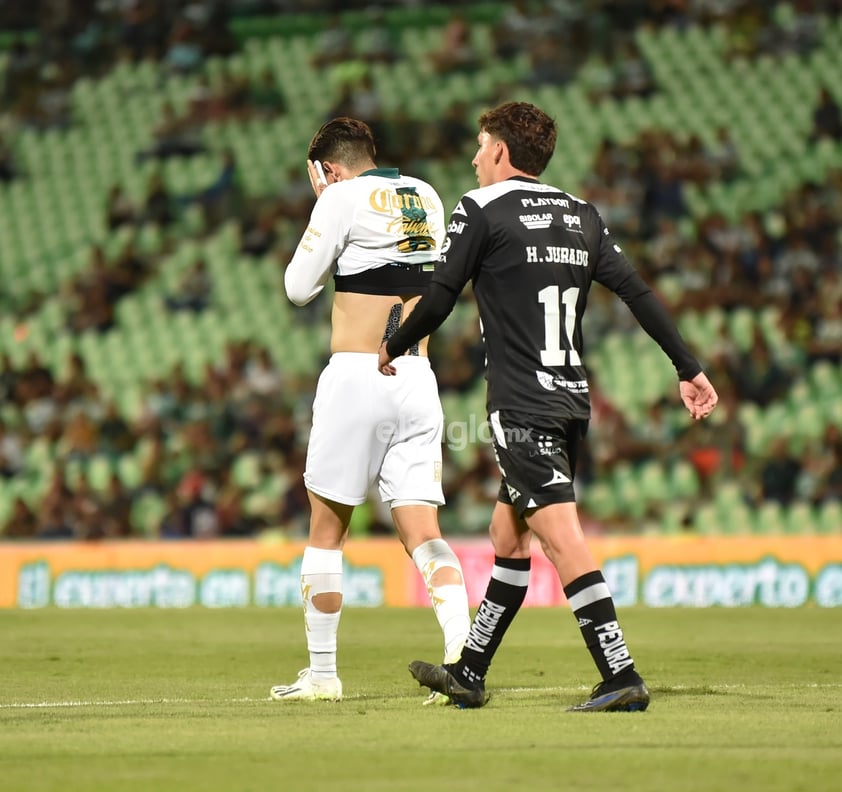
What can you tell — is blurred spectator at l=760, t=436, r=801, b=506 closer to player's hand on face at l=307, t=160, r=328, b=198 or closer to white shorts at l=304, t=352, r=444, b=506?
white shorts at l=304, t=352, r=444, b=506

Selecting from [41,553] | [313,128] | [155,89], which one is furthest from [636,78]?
[41,553]

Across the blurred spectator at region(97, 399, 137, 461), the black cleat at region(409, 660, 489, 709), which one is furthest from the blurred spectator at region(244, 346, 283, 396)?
the black cleat at region(409, 660, 489, 709)

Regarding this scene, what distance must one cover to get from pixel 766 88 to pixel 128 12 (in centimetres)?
1021

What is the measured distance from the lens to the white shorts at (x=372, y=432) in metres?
6.57

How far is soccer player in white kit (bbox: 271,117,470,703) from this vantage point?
6562mm

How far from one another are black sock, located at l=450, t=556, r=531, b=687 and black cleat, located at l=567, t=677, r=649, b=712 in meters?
0.52

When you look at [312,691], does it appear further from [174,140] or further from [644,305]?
[174,140]

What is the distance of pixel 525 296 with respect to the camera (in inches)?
241

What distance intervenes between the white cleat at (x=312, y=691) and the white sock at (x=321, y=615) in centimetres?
2

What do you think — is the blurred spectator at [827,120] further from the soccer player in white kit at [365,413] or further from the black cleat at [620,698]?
the black cleat at [620,698]

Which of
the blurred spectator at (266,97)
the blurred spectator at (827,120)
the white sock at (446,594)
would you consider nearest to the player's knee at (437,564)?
the white sock at (446,594)

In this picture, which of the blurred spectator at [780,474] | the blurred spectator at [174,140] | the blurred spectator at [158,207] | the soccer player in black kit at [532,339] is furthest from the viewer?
the blurred spectator at [174,140]

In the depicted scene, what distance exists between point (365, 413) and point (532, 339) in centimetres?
83

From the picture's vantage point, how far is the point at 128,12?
2528 centimetres
